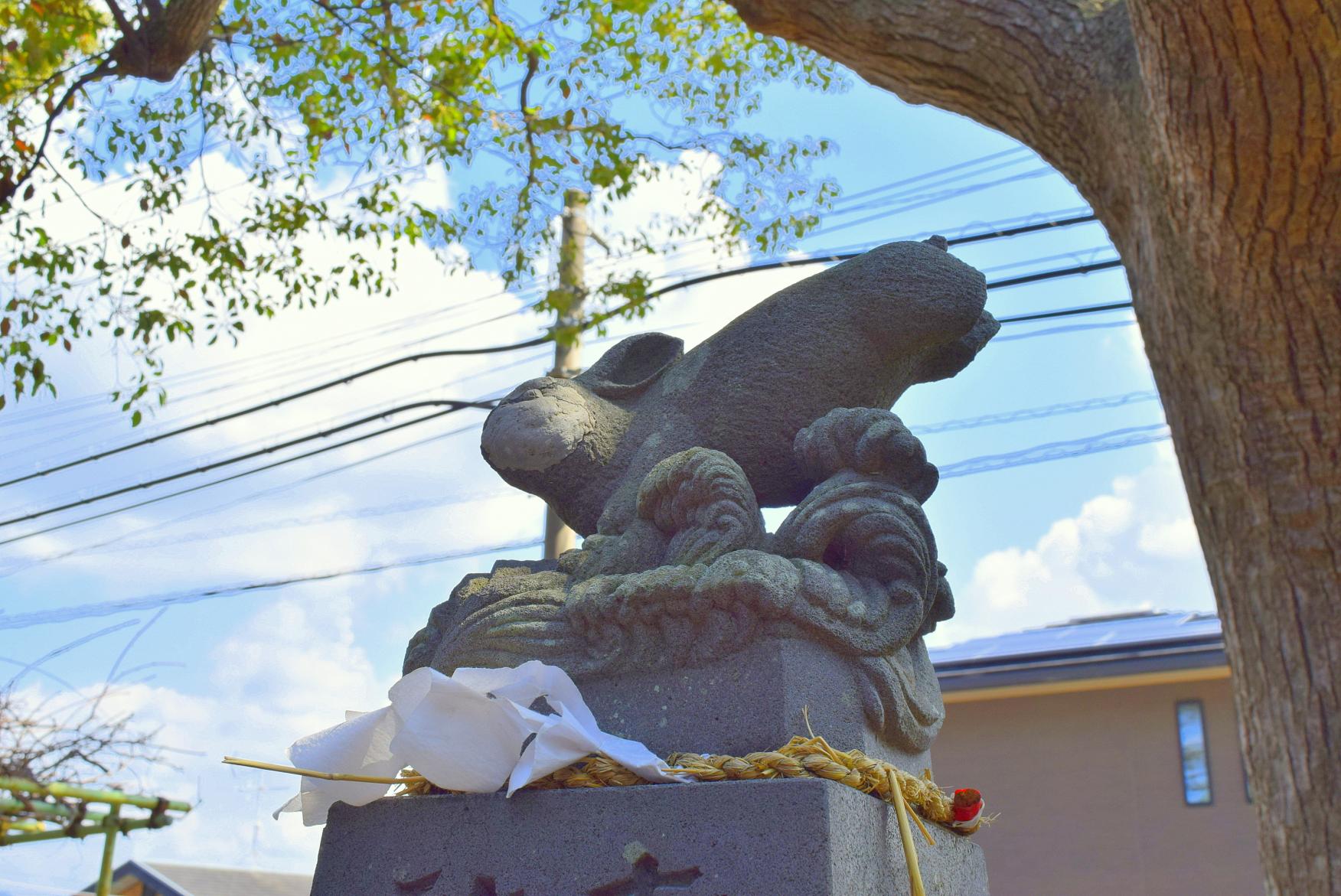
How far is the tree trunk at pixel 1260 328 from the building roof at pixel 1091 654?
5.13m

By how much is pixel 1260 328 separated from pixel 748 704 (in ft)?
3.72

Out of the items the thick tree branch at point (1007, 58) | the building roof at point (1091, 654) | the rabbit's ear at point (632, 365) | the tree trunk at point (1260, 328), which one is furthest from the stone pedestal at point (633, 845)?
the building roof at point (1091, 654)

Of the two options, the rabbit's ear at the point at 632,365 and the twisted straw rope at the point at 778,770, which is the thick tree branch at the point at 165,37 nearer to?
the rabbit's ear at the point at 632,365

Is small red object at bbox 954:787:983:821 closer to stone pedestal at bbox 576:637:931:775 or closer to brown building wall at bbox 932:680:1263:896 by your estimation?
stone pedestal at bbox 576:637:931:775

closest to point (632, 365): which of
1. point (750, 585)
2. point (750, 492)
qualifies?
point (750, 492)

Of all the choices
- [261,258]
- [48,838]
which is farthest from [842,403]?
[261,258]

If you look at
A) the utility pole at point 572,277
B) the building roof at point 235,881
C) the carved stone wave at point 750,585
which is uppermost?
the utility pole at point 572,277

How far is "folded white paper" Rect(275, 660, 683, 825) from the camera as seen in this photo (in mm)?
2092

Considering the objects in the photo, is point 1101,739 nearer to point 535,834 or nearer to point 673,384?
point 673,384

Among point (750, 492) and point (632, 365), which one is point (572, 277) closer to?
point (632, 365)

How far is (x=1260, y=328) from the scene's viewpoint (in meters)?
2.06

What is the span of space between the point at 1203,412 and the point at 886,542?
24.9 inches

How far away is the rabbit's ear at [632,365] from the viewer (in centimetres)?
312

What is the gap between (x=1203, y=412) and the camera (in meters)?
2.17
